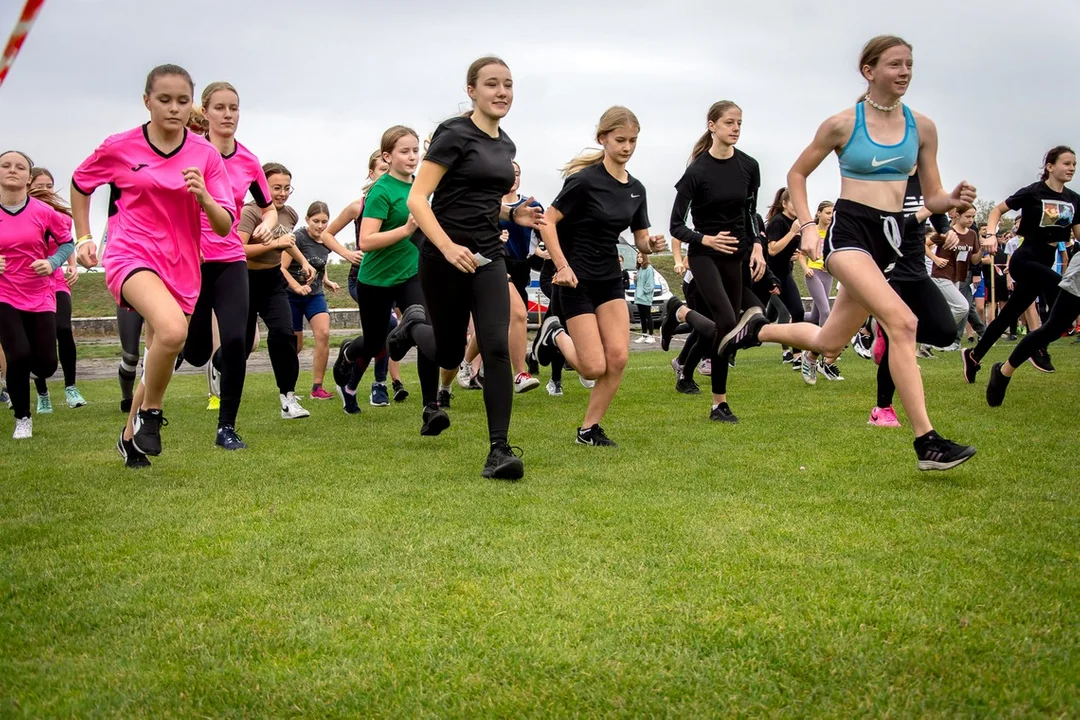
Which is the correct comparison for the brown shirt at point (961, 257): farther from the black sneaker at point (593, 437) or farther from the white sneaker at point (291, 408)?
the white sneaker at point (291, 408)

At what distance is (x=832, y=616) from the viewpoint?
3.26 m

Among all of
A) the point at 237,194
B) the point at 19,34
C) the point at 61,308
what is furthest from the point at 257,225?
the point at 19,34

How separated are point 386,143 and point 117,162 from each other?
8.41 feet

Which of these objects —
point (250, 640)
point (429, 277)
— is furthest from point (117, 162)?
point (250, 640)

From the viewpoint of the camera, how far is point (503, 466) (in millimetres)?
5695

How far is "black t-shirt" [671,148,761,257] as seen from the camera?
27.6 feet

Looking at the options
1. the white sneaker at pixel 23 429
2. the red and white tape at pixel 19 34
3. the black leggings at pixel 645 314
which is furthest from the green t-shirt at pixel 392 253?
the black leggings at pixel 645 314

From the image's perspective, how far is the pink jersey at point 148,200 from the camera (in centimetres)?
589

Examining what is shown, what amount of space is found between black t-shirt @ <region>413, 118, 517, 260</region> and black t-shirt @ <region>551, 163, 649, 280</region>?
3.43ft

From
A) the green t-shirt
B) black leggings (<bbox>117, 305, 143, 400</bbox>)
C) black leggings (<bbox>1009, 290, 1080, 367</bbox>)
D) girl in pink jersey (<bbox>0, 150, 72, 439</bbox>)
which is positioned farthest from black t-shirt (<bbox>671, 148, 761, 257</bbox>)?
girl in pink jersey (<bbox>0, 150, 72, 439</bbox>)

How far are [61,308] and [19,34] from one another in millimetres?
9025

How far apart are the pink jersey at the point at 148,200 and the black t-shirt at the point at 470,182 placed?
4.23 feet

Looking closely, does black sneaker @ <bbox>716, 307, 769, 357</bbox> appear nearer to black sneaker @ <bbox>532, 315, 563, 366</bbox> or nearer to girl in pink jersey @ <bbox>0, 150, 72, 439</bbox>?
black sneaker @ <bbox>532, 315, 563, 366</bbox>

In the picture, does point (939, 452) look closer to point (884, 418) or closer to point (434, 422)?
point (884, 418)
